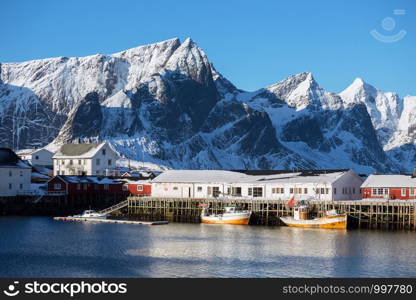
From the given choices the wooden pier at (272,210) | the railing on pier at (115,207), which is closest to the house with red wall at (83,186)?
the railing on pier at (115,207)

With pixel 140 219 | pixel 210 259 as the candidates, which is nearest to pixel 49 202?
pixel 140 219

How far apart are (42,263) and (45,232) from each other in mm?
23607

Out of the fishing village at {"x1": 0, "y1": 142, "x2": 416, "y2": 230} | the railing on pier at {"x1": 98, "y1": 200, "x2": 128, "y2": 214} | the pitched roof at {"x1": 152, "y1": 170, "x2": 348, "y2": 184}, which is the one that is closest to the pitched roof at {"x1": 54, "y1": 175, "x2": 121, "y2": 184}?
the fishing village at {"x1": 0, "y1": 142, "x2": 416, "y2": 230}

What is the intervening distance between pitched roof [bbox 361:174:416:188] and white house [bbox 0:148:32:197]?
177 ft

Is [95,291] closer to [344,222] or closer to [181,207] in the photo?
[344,222]

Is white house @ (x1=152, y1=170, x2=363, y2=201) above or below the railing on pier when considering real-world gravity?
above

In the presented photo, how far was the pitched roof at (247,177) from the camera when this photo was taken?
93.2 meters

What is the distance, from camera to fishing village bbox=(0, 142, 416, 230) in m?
84.8

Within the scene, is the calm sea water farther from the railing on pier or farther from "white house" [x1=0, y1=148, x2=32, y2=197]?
"white house" [x1=0, y1=148, x2=32, y2=197]

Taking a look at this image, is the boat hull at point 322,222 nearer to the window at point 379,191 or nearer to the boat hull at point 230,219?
the boat hull at point 230,219

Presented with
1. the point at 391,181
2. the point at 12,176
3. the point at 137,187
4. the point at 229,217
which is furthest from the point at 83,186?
the point at 391,181

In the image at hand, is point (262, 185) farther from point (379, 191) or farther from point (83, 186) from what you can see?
point (83, 186)

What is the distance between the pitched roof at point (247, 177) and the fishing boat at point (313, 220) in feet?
24.2

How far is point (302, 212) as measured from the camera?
84.6m
